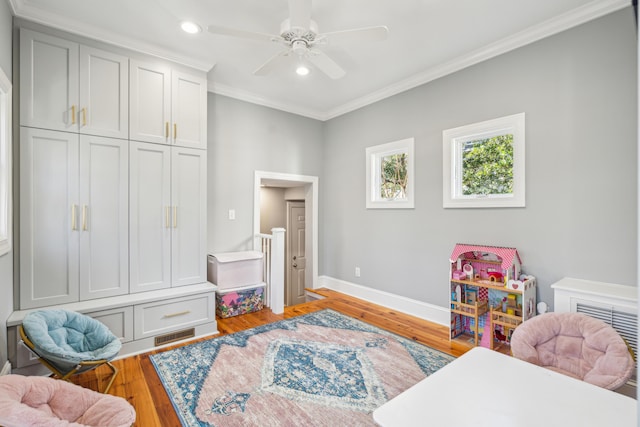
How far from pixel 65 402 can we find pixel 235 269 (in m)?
2.13

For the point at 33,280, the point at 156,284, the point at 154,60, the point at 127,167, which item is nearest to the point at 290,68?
the point at 154,60

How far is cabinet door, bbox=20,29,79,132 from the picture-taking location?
236 centimetres

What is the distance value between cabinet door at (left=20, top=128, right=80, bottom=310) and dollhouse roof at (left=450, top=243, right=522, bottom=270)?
343 centimetres

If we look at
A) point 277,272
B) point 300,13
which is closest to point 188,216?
point 277,272

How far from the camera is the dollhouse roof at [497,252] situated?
2.61 meters

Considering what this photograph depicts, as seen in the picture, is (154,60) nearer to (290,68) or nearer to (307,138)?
(290,68)

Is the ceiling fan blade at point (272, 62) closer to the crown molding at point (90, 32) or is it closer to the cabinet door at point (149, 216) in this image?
the crown molding at point (90, 32)

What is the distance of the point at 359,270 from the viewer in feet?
14.2

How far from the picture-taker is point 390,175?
4.00 meters

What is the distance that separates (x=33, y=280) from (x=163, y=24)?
2326mm

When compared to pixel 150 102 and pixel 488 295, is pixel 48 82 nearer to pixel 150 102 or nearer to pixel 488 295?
pixel 150 102

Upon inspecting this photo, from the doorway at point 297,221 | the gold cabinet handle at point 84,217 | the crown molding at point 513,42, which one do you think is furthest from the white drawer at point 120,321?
the crown molding at point 513,42

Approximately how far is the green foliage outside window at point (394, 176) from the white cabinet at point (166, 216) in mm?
2264

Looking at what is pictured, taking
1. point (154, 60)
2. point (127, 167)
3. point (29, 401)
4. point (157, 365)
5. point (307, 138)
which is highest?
point (154, 60)
